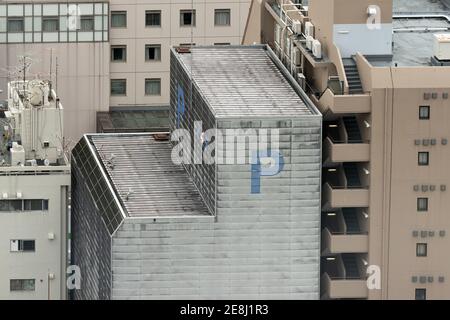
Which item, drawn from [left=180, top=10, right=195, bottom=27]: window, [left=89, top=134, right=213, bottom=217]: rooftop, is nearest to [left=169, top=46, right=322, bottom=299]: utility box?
[left=89, top=134, right=213, bottom=217]: rooftop

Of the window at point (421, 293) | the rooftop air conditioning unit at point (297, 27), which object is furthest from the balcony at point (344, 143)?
the rooftop air conditioning unit at point (297, 27)

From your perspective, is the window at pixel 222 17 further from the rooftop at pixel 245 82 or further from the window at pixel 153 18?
the rooftop at pixel 245 82

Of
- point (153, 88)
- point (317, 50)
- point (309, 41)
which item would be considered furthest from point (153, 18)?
point (317, 50)

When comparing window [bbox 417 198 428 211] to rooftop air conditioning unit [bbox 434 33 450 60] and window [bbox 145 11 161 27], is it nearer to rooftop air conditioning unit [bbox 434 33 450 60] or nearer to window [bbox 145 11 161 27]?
rooftop air conditioning unit [bbox 434 33 450 60]

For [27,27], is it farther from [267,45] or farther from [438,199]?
[438,199]

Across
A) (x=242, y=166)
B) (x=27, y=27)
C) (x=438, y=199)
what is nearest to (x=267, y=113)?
(x=242, y=166)

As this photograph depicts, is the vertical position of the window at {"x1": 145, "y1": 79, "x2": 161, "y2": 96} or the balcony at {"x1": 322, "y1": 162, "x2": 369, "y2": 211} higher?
the balcony at {"x1": 322, "y1": 162, "x2": 369, "y2": 211}
